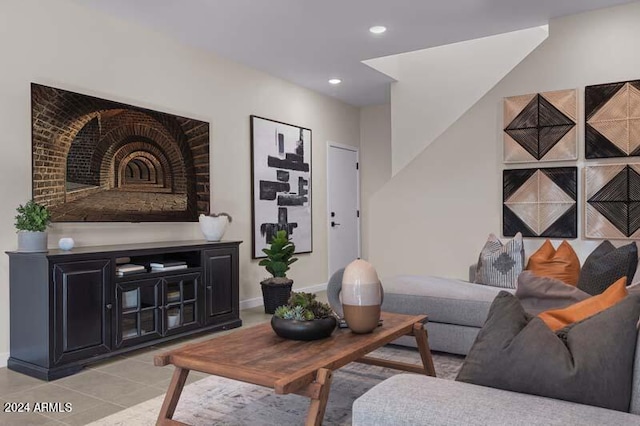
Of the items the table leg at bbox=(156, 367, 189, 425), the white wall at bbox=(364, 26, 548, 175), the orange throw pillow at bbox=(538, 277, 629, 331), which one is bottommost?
the table leg at bbox=(156, 367, 189, 425)

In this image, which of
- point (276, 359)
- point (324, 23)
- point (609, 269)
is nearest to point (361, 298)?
point (276, 359)

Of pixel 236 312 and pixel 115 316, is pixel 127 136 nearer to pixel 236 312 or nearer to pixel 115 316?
pixel 115 316

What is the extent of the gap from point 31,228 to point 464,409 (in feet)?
9.83

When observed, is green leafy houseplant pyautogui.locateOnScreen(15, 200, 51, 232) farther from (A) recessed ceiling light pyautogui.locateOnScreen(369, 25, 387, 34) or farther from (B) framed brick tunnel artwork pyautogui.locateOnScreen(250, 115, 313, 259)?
(A) recessed ceiling light pyautogui.locateOnScreen(369, 25, 387, 34)

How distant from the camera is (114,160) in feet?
13.1

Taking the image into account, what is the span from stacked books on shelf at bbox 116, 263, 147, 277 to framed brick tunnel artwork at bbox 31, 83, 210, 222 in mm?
494

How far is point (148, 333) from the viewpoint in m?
3.72

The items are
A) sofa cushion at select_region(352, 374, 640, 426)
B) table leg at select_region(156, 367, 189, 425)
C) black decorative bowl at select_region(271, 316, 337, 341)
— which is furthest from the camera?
black decorative bowl at select_region(271, 316, 337, 341)

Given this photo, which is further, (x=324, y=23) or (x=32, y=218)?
(x=324, y=23)

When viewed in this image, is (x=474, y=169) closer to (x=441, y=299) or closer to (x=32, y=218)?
(x=441, y=299)

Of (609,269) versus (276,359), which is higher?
(609,269)

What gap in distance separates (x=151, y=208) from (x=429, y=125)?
3.19 meters

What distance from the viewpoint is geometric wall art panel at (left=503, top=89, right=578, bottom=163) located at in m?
4.34

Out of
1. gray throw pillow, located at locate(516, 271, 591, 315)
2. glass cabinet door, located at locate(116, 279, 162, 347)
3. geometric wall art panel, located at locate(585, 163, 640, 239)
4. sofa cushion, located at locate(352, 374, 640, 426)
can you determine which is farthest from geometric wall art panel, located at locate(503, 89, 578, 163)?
sofa cushion, located at locate(352, 374, 640, 426)
